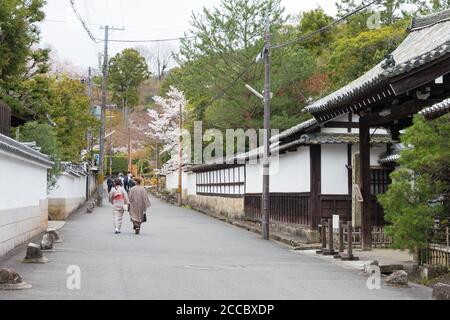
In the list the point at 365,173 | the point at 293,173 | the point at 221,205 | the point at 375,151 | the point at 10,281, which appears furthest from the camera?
the point at 221,205

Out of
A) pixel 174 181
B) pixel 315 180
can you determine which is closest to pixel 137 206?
pixel 315 180

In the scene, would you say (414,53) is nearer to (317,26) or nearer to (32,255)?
(32,255)

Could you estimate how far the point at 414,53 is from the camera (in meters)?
14.9

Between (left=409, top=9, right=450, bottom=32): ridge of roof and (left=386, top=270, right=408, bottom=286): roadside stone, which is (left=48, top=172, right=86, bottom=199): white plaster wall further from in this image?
(left=386, top=270, right=408, bottom=286): roadside stone

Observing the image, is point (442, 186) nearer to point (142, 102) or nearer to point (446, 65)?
point (446, 65)

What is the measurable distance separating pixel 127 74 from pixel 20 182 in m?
66.0

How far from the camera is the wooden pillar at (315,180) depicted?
21953 millimetres

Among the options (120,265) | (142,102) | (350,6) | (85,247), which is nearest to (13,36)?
(85,247)

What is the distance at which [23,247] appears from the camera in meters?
15.6

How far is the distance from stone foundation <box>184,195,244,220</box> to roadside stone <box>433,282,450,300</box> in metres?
23.9

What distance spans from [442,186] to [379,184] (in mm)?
10832

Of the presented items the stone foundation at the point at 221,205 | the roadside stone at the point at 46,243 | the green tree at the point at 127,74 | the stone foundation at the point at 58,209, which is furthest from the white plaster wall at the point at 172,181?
the roadside stone at the point at 46,243

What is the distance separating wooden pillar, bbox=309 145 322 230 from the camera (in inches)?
864

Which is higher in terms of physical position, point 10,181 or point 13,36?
point 13,36
